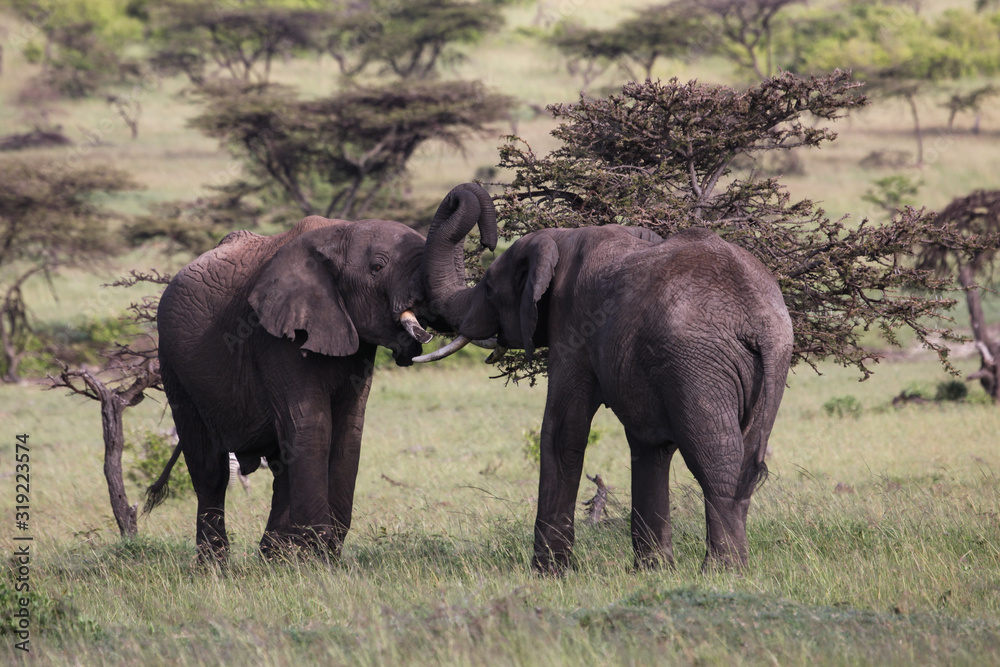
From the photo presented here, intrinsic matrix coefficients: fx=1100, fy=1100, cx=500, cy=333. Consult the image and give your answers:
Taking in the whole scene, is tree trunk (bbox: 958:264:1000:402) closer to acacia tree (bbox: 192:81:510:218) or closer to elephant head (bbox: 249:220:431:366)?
elephant head (bbox: 249:220:431:366)

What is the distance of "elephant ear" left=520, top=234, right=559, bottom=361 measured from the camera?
6.62m

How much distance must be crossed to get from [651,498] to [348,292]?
2.44m

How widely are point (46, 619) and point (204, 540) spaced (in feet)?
7.79

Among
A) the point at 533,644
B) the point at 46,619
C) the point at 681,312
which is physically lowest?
the point at 46,619

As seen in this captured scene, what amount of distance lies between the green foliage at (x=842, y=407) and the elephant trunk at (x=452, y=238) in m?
11.9

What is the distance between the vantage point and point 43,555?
8297 millimetres

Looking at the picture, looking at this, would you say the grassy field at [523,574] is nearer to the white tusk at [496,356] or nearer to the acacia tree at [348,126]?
the white tusk at [496,356]

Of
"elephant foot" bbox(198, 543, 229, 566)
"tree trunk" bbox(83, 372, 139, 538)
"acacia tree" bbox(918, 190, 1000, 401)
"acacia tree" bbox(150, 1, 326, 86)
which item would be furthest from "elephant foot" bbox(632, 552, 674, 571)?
"acacia tree" bbox(150, 1, 326, 86)

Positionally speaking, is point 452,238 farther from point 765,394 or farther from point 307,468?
point 765,394

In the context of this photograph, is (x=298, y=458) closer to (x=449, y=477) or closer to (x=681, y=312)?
(x=681, y=312)

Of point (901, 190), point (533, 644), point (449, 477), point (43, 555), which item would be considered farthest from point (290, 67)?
point (533, 644)

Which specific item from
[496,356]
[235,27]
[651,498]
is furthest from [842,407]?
[235,27]

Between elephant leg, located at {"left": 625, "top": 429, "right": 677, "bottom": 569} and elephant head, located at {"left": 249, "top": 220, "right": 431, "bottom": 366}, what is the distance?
1.61 metres

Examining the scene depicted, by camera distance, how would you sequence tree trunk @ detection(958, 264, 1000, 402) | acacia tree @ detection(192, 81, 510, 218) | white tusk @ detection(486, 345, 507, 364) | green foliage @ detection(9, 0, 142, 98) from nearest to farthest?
white tusk @ detection(486, 345, 507, 364) → tree trunk @ detection(958, 264, 1000, 402) → acacia tree @ detection(192, 81, 510, 218) → green foliage @ detection(9, 0, 142, 98)
